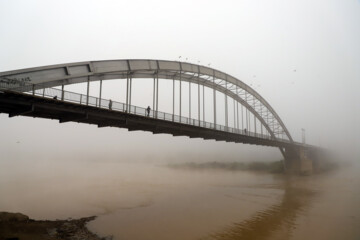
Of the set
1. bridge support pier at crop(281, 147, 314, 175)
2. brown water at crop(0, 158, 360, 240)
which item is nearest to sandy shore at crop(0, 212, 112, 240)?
brown water at crop(0, 158, 360, 240)

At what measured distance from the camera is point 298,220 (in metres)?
21.0

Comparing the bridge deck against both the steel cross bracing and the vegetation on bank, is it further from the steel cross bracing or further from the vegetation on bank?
the vegetation on bank

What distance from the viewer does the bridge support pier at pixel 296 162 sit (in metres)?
63.8

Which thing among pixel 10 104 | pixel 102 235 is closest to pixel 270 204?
pixel 102 235

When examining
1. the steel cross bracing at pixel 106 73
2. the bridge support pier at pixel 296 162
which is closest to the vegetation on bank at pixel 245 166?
the bridge support pier at pixel 296 162

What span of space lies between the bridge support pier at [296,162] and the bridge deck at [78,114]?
44.0 m

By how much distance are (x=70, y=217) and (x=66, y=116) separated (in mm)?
8190

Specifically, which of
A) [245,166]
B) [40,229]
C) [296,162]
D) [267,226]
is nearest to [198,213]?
[267,226]

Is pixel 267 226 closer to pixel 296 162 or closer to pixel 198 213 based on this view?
pixel 198 213

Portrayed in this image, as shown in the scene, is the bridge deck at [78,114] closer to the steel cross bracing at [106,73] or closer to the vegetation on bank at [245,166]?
the steel cross bracing at [106,73]

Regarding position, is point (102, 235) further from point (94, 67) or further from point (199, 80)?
point (199, 80)

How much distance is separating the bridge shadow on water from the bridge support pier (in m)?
40.2

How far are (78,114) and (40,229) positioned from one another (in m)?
8.17

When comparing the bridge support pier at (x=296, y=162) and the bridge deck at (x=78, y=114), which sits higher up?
the bridge deck at (x=78, y=114)
